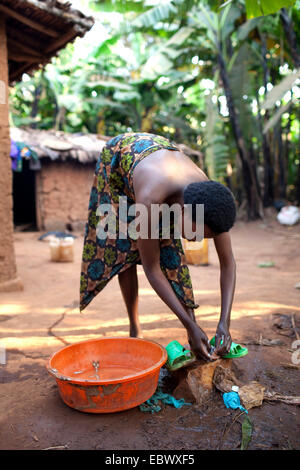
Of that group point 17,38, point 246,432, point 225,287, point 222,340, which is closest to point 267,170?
point 17,38

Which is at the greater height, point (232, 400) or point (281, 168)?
point (281, 168)

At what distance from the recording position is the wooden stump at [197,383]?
1722 millimetres

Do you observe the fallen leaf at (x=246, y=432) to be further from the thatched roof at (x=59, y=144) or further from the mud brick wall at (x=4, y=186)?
the thatched roof at (x=59, y=144)

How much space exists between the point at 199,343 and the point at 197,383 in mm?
213

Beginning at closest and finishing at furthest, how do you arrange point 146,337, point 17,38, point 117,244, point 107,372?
point 107,372, point 117,244, point 146,337, point 17,38

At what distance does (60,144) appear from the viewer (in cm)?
836

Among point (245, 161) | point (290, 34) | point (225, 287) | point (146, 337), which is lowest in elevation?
point (146, 337)

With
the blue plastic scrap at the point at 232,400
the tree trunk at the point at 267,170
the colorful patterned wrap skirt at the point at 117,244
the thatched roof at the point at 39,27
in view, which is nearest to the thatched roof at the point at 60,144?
the tree trunk at the point at 267,170

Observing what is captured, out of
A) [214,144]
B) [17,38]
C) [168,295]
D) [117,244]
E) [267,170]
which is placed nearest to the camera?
[168,295]

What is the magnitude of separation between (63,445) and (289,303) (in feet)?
7.39

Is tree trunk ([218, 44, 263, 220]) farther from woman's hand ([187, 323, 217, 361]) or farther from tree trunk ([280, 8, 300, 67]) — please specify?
woman's hand ([187, 323, 217, 361])

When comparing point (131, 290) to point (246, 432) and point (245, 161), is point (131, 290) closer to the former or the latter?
point (246, 432)

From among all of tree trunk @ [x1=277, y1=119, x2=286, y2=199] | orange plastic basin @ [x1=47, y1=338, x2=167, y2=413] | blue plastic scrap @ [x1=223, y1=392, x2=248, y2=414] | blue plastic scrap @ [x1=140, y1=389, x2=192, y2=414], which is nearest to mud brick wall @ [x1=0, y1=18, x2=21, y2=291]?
orange plastic basin @ [x1=47, y1=338, x2=167, y2=413]

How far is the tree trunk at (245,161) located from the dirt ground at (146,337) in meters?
4.04
